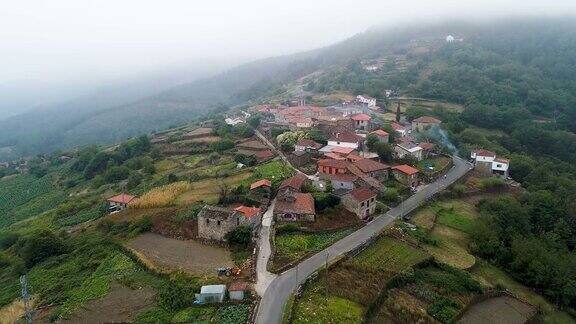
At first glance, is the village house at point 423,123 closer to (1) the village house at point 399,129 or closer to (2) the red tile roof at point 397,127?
(2) the red tile roof at point 397,127

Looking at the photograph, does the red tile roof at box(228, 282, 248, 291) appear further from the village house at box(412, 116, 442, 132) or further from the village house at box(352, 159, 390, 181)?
the village house at box(412, 116, 442, 132)

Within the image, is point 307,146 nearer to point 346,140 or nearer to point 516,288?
point 346,140

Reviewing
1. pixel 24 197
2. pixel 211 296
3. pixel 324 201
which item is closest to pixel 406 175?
pixel 324 201

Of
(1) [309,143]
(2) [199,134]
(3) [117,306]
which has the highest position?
(3) [117,306]

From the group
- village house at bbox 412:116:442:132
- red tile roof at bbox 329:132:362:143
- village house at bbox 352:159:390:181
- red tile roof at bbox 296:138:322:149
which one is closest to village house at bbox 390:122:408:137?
village house at bbox 412:116:442:132

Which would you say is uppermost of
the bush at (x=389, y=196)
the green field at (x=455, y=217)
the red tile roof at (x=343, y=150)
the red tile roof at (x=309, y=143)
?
the red tile roof at (x=309, y=143)

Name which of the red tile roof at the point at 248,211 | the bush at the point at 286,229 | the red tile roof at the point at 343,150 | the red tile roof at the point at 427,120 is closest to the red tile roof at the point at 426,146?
the red tile roof at the point at 343,150
